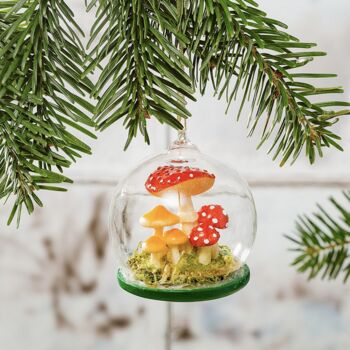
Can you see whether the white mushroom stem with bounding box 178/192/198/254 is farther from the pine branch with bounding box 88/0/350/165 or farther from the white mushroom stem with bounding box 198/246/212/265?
the pine branch with bounding box 88/0/350/165

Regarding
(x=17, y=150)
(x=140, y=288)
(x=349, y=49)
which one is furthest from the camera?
(x=349, y=49)

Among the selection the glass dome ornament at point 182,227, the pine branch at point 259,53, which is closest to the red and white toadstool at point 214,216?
the glass dome ornament at point 182,227

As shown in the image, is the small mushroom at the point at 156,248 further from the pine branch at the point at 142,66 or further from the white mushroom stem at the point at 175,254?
the pine branch at the point at 142,66

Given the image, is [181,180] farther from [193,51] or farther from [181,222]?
[193,51]

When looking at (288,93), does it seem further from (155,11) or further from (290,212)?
(290,212)

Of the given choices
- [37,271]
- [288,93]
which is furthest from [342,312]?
[288,93]

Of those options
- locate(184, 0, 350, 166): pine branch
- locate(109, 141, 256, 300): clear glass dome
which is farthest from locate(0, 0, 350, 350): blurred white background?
locate(184, 0, 350, 166): pine branch

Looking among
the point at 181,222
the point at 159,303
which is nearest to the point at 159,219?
the point at 181,222
